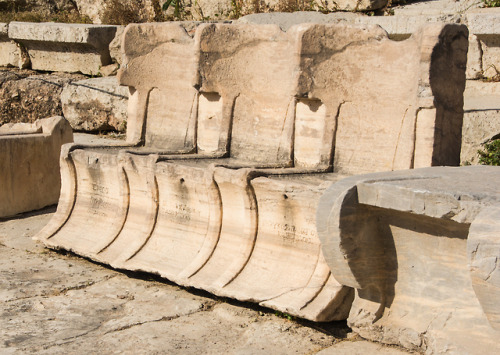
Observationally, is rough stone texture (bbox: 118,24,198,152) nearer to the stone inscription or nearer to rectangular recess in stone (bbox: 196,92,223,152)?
rectangular recess in stone (bbox: 196,92,223,152)

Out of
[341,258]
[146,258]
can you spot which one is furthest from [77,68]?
[341,258]

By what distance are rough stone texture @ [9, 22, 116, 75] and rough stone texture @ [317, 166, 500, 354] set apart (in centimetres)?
674

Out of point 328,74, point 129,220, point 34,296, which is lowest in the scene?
point 34,296

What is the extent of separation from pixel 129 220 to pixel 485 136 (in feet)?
11.4

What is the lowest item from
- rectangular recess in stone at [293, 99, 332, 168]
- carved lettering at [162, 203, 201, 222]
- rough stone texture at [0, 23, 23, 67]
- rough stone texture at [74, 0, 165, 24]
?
carved lettering at [162, 203, 201, 222]

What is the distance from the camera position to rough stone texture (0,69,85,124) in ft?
33.4

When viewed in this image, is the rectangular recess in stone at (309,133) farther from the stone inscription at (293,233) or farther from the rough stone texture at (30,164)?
the rough stone texture at (30,164)

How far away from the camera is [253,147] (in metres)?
6.29

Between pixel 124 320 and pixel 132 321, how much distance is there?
0.06 meters

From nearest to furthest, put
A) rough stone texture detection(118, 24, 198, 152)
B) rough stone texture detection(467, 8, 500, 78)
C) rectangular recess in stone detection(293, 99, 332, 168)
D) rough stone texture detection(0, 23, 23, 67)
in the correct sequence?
rectangular recess in stone detection(293, 99, 332, 168)
rough stone texture detection(118, 24, 198, 152)
rough stone texture detection(467, 8, 500, 78)
rough stone texture detection(0, 23, 23, 67)

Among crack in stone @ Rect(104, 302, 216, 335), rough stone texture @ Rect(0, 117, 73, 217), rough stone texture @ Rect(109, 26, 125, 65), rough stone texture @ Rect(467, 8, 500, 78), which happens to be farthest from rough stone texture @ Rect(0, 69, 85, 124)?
crack in stone @ Rect(104, 302, 216, 335)

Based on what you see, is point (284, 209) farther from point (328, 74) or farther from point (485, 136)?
point (485, 136)

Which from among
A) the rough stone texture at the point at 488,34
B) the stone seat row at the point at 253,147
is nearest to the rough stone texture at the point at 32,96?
the stone seat row at the point at 253,147

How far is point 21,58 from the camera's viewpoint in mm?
11008
